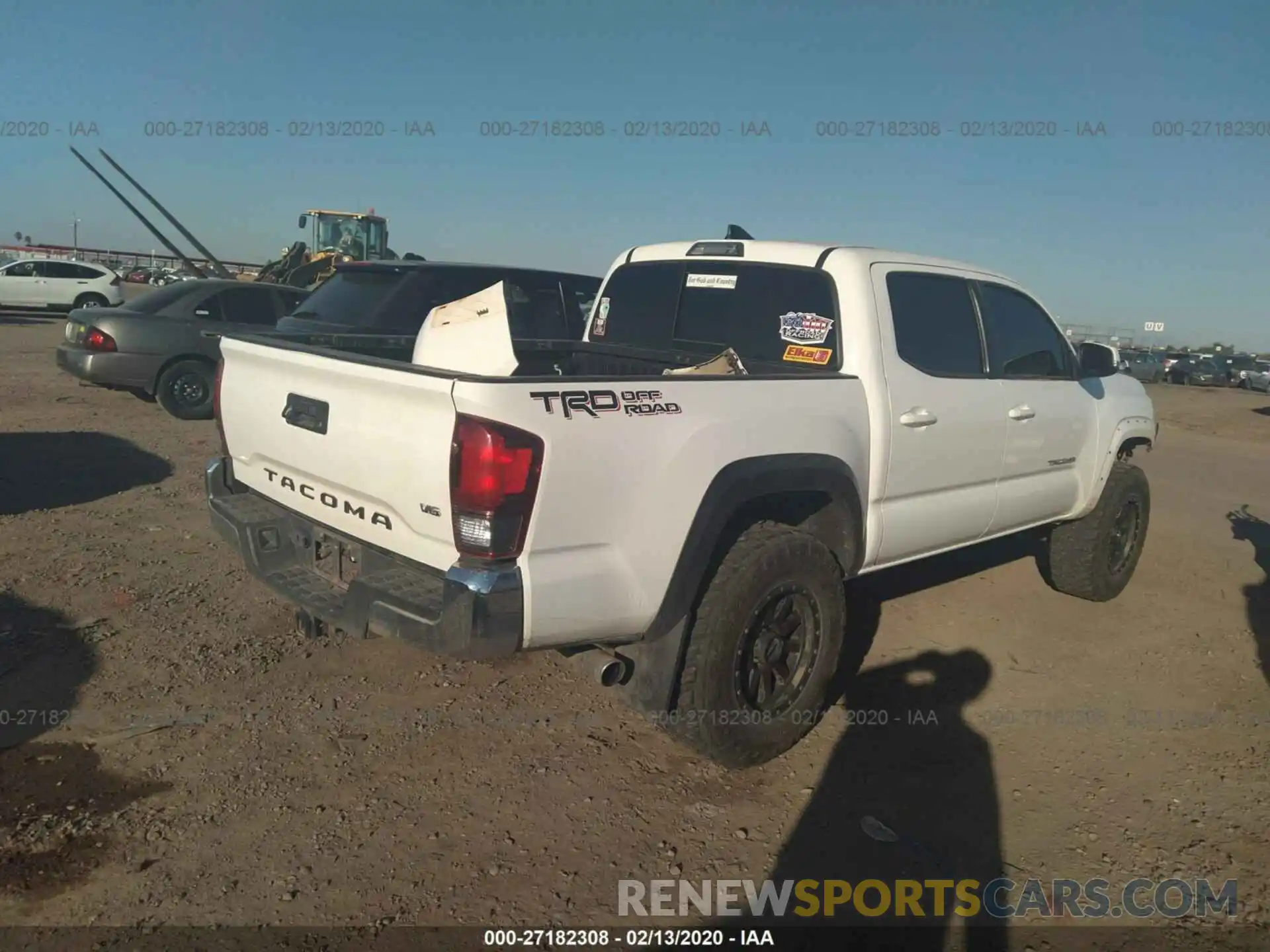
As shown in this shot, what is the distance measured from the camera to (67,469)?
718 cm

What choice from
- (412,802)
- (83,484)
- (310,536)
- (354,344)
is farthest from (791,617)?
(83,484)

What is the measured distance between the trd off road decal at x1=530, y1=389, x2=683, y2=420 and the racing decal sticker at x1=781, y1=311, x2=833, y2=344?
121cm

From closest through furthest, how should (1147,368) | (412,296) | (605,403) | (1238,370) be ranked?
(605,403) < (412,296) < (1238,370) < (1147,368)

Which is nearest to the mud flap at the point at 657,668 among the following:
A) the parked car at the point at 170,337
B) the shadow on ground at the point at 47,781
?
the shadow on ground at the point at 47,781

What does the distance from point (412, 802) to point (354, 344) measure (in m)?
2.43

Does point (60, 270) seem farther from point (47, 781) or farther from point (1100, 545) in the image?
point (1100, 545)

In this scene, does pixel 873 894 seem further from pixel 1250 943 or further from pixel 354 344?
pixel 354 344

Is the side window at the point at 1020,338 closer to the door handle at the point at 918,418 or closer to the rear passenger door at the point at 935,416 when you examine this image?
the rear passenger door at the point at 935,416

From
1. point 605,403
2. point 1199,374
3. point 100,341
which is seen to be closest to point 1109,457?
point 605,403

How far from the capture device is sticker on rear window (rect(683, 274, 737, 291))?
4367 mm

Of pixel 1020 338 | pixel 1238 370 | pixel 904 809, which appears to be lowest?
pixel 904 809

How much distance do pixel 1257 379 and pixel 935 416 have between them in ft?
141

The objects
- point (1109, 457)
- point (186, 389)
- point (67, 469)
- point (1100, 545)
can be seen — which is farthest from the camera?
point (186, 389)

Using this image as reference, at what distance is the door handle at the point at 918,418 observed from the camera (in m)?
3.93
